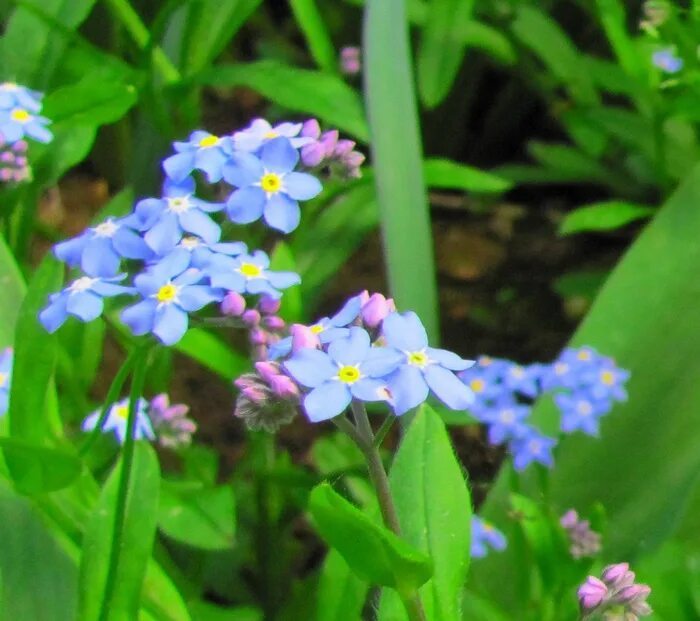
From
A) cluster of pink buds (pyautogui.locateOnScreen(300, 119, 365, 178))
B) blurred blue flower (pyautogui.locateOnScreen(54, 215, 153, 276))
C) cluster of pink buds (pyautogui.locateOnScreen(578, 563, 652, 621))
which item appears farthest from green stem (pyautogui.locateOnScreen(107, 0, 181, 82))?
cluster of pink buds (pyautogui.locateOnScreen(578, 563, 652, 621))

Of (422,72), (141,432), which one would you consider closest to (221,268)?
(141,432)

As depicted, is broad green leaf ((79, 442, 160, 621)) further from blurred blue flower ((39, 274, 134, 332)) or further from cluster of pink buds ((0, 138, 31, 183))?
cluster of pink buds ((0, 138, 31, 183))

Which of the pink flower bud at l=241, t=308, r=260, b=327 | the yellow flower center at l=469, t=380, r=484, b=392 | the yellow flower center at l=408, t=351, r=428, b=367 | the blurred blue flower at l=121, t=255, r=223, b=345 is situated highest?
the yellow flower center at l=408, t=351, r=428, b=367

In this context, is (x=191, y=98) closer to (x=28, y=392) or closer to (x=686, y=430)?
(x=28, y=392)

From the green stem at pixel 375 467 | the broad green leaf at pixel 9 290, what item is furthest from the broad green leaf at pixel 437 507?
the broad green leaf at pixel 9 290

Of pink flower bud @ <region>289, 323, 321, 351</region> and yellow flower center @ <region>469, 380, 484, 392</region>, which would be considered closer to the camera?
Answer: pink flower bud @ <region>289, 323, 321, 351</region>

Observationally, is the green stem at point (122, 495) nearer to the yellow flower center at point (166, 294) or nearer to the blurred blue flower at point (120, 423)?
the yellow flower center at point (166, 294)

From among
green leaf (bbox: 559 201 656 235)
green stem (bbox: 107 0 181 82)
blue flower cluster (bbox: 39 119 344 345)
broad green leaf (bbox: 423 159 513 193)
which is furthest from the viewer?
green leaf (bbox: 559 201 656 235)
